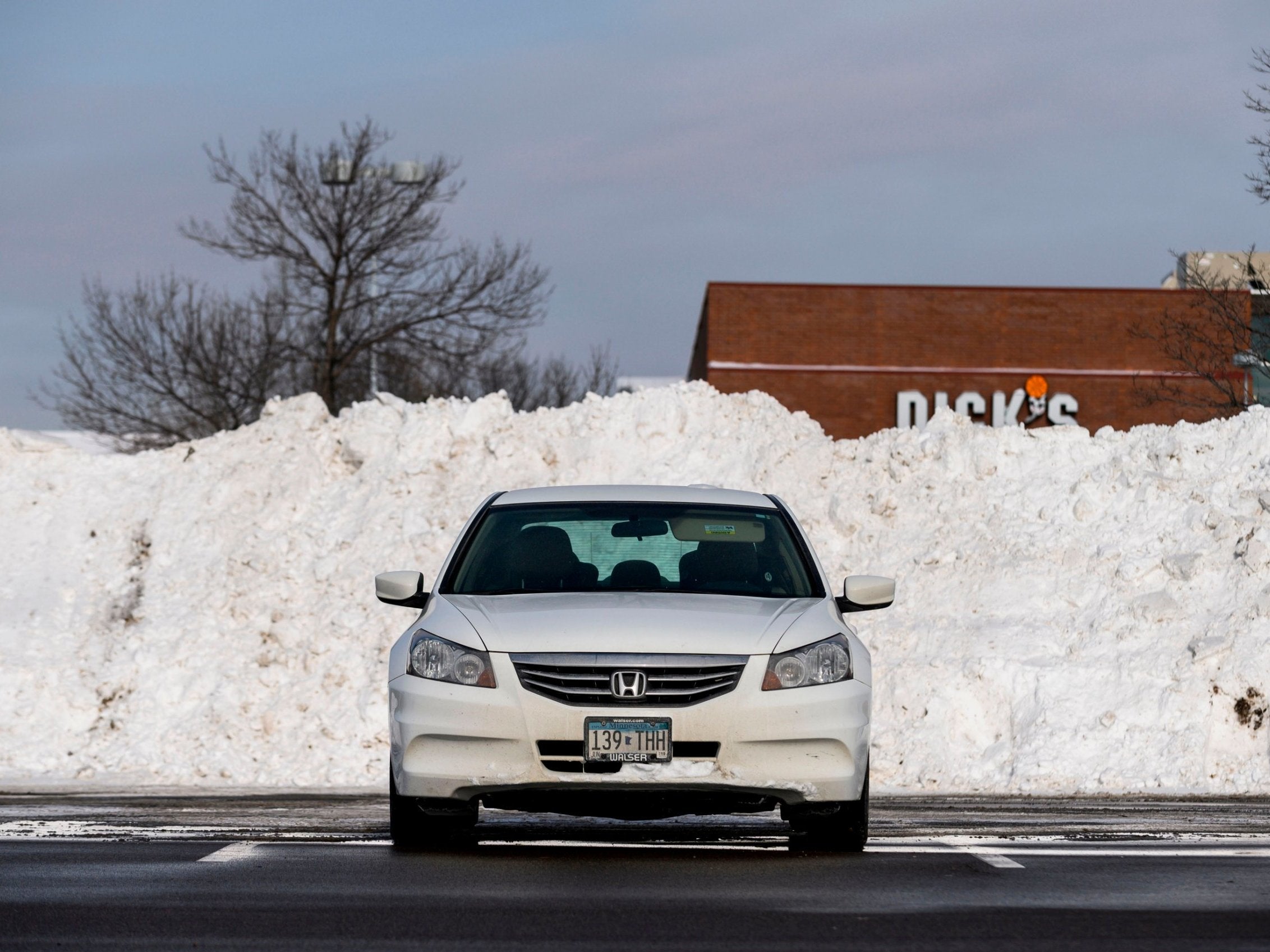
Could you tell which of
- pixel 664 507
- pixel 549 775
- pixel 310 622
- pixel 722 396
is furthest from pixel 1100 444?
pixel 549 775

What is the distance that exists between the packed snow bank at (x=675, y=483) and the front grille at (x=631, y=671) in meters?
9.25

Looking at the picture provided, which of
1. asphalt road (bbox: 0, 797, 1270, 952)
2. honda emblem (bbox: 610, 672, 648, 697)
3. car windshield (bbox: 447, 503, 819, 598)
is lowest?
asphalt road (bbox: 0, 797, 1270, 952)

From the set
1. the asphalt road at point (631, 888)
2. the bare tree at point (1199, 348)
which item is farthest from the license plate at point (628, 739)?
the bare tree at point (1199, 348)

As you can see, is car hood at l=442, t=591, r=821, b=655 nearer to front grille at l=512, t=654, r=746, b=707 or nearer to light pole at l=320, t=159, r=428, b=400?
front grille at l=512, t=654, r=746, b=707

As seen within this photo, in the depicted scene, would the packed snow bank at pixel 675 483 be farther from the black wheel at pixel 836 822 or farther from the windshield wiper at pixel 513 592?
the windshield wiper at pixel 513 592

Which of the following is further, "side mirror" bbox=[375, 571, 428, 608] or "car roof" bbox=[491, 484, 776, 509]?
"car roof" bbox=[491, 484, 776, 509]

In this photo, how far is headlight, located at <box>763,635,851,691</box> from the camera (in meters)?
8.10

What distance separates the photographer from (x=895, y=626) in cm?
1995

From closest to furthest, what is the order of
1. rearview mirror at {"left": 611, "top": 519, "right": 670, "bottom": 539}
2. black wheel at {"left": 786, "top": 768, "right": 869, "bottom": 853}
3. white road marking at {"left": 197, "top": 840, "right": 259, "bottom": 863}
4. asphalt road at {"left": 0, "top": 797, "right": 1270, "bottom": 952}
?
asphalt road at {"left": 0, "top": 797, "right": 1270, "bottom": 952} → white road marking at {"left": 197, "top": 840, "right": 259, "bottom": 863} → black wheel at {"left": 786, "top": 768, "right": 869, "bottom": 853} → rearview mirror at {"left": 611, "top": 519, "right": 670, "bottom": 539}

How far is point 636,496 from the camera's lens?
9844 mm

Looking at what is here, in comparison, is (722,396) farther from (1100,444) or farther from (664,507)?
(664,507)

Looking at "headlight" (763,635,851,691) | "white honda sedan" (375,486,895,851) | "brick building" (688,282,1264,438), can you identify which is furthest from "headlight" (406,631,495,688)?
"brick building" (688,282,1264,438)

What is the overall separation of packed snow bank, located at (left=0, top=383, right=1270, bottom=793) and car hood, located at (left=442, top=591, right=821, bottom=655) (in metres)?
8.96

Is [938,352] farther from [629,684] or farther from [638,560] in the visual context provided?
[629,684]
